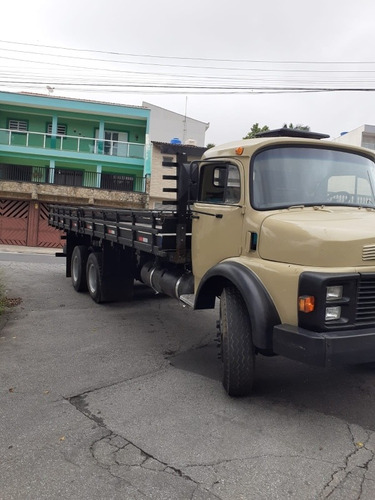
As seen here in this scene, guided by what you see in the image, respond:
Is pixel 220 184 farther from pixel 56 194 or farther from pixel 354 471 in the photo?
pixel 56 194

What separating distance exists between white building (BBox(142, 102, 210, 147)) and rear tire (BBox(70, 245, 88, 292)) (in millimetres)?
20829

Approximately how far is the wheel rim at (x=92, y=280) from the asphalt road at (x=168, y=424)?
7.21ft

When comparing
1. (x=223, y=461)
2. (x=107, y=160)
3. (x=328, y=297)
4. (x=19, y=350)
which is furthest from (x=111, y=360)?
(x=107, y=160)

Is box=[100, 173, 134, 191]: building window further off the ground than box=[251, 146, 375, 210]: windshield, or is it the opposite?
box=[100, 173, 134, 191]: building window

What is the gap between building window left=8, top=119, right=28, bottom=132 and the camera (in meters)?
29.4

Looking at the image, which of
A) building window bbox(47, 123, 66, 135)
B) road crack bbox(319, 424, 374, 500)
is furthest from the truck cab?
building window bbox(47, 123, 66, 135)

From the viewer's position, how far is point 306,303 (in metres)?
3.53

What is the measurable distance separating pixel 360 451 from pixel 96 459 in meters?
2.02

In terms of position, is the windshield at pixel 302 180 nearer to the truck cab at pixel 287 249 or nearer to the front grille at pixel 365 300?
the truck cab at pixel 287 249

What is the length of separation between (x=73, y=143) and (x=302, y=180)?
26.1m

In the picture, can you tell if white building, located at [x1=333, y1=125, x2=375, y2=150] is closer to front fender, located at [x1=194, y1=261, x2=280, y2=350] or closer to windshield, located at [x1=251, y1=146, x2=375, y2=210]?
windshield, located at [x1=251, y1=146, x2=375, y2=210]

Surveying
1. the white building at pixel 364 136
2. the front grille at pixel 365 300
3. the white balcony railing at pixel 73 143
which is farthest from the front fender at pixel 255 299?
the white balcony railing at pixel 73 143

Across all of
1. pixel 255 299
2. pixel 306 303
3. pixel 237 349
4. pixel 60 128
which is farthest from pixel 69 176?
pixel 306 303

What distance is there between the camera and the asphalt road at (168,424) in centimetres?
299
